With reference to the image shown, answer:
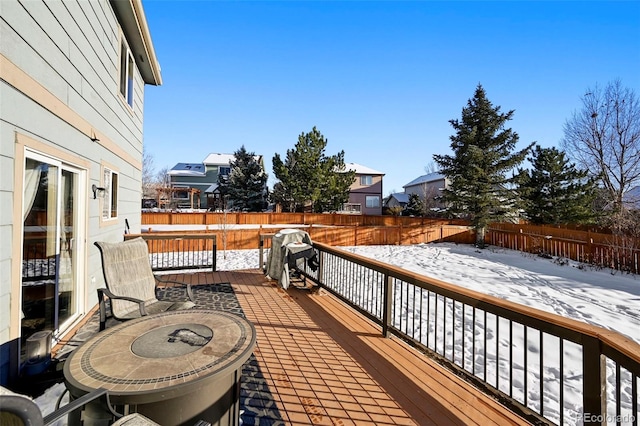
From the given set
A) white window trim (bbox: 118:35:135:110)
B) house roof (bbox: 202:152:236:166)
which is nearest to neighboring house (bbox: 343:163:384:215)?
house roof (bbox: 202:152:236:166)

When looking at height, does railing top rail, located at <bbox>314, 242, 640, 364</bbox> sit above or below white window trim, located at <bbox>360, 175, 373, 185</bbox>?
below

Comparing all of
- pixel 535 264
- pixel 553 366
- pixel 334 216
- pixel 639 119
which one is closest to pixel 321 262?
pixel 553 366

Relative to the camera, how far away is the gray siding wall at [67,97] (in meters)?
2.02

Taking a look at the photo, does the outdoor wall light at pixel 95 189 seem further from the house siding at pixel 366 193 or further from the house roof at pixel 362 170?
the house siding at pixel 366 193

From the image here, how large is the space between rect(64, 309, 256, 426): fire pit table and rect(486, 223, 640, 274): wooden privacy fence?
12857mm

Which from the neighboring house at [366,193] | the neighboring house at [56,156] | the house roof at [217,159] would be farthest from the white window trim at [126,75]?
the neighboring house at [366,193]

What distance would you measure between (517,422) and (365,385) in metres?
1.08

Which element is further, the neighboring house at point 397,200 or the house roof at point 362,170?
the neighboring house at point 397,200

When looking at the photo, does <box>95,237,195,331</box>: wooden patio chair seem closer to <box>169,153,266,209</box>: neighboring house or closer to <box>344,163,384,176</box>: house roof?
<box>169,153,266,209</box>: neighboring house

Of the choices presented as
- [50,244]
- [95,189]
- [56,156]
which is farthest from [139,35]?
[50,244]

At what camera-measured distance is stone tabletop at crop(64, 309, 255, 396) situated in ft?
4.36

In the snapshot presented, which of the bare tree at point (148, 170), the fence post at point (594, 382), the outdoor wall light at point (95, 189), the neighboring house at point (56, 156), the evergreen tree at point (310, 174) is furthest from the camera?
the bare tree at point (148, 170)

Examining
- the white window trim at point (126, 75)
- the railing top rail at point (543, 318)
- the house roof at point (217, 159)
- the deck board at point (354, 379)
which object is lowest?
the deck board at point (354, 379)

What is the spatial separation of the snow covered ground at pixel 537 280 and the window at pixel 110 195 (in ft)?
9.68
